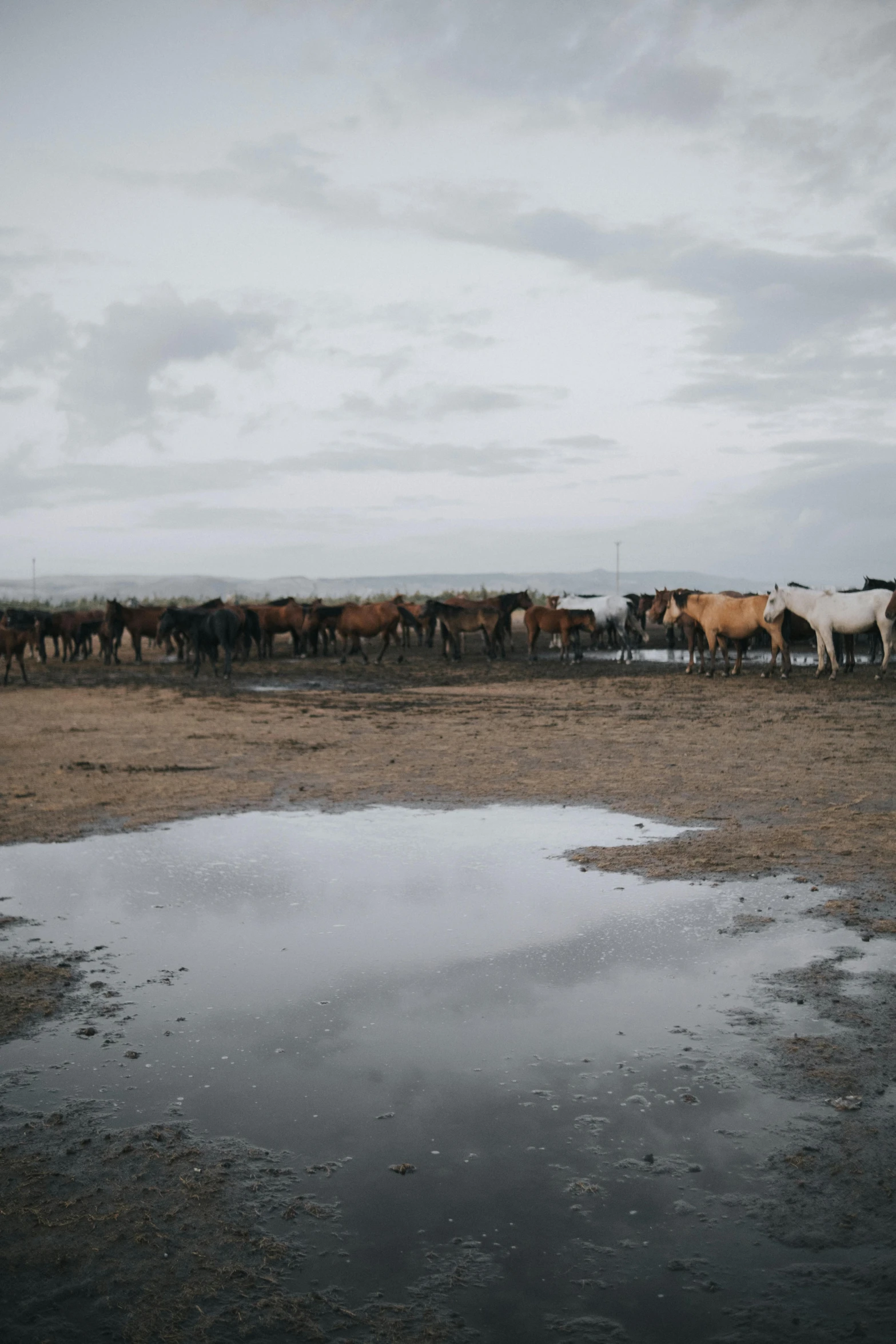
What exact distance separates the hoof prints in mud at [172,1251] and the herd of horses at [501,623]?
19.8 meters

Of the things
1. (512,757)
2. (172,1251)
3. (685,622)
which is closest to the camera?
(172,1251)

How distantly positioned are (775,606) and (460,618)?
962 cm

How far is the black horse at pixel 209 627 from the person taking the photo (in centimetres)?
2544

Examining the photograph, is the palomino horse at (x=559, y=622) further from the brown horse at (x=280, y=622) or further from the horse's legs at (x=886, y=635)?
the horse's legs at (x=886, y=635)

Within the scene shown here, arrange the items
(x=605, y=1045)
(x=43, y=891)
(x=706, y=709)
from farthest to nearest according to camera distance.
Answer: (x=706, y=709) < (x=43, y=891) < (x=605, y=1045)

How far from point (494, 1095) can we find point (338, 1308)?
1.23 metres

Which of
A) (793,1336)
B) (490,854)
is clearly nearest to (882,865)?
(490,854)

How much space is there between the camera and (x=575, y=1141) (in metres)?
3.59

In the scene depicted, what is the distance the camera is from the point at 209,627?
25.8 metres

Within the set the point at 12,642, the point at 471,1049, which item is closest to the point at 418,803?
the point at 471,1049

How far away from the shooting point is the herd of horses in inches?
882

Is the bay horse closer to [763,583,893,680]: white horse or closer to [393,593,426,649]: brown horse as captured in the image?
[393,593,426,649]: brown horse

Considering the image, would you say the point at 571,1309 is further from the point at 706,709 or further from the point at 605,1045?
the point at 706,709

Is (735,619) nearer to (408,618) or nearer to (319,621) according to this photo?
(408,618)
